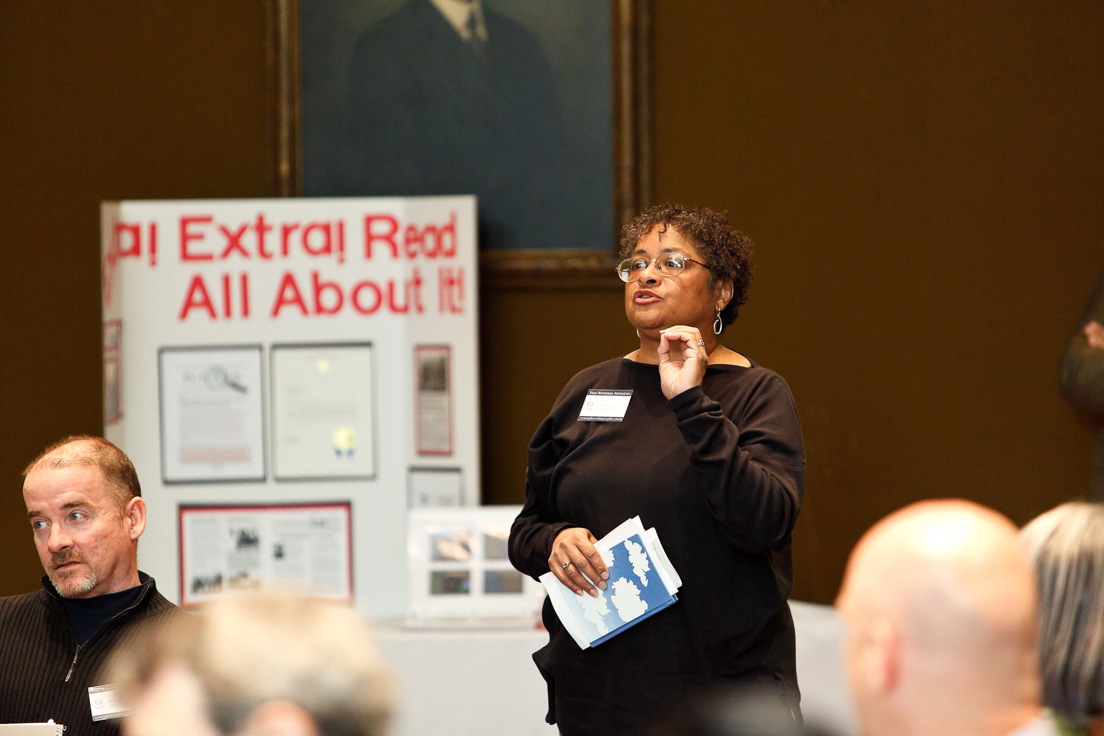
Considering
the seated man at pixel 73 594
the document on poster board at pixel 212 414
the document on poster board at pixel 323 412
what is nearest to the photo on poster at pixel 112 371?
the document on poster board at pixel 212 414

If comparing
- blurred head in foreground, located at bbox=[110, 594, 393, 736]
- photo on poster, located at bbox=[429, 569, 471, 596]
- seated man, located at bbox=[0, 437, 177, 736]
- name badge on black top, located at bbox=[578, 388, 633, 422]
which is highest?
name badge on black top, located at bbox=[578, 388, 633, 422]

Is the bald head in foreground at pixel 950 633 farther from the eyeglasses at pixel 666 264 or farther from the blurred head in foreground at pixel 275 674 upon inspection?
the eyeglasses at pixel 666 264

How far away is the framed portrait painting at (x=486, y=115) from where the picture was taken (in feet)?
14.9

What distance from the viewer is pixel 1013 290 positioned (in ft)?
14.2

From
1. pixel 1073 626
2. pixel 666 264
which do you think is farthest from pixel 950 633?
pixel 666 264

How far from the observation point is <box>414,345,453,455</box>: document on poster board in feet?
13.9

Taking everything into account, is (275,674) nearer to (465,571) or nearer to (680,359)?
(680,359)

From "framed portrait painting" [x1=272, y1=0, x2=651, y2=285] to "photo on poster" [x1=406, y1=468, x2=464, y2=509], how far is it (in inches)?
33.6

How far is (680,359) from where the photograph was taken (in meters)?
2.31

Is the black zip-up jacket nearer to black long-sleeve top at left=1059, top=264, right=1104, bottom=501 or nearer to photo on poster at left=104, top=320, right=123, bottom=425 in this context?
photo on poster at left=104, top=320, right=123, bottom=425

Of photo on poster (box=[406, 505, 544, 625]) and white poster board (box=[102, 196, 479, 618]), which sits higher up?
white poster board (box=[102, 196, 479, 618])

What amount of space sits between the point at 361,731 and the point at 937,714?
50 cm

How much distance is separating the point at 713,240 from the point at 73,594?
1.46m

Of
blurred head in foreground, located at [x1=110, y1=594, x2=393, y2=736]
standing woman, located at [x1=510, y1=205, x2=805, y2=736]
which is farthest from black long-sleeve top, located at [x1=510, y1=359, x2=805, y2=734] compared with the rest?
blurred head in foreground, located at [x1=110, y1=594, x2=393, y2=736]
